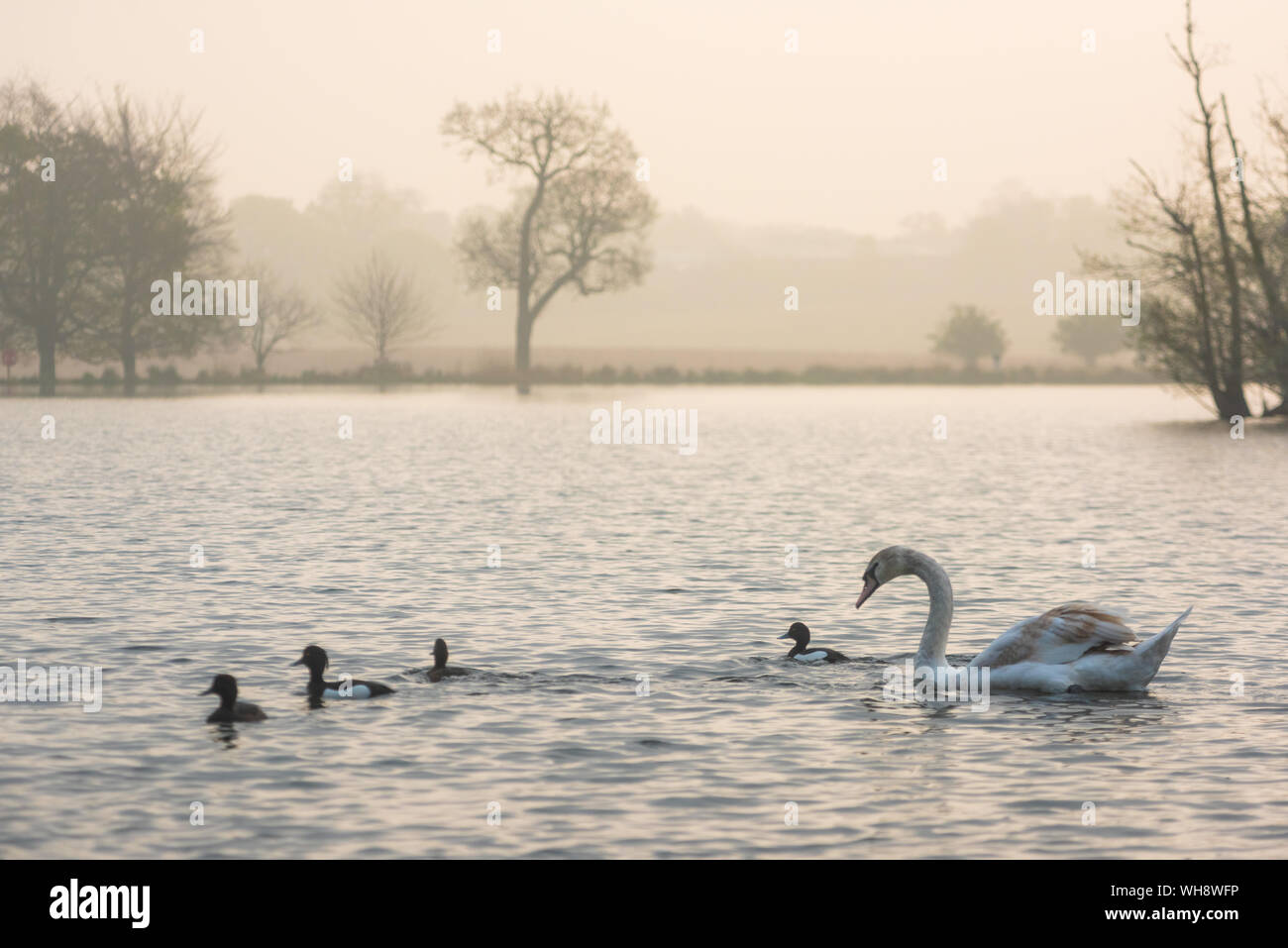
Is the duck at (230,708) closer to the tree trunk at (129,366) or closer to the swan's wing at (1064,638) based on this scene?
the swan's wing at (1064,638)

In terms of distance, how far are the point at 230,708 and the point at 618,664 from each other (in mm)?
3991

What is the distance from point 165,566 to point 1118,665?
13.7 m

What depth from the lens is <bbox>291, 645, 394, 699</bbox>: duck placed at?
1315 cm

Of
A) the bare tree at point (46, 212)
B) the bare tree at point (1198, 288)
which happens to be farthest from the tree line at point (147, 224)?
the bare tree at point (1198, 288)

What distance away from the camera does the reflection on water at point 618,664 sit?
9.66m

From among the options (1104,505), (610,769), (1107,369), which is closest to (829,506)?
(1104,505)

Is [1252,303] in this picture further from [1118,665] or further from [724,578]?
[1118,665]

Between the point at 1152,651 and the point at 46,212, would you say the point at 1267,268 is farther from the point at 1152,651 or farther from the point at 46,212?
the point at 46,212

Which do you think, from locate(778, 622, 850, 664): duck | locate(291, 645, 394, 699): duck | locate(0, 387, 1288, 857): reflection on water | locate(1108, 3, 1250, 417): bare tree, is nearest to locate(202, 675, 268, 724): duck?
locate(0, 387, 1288, 857): reflection on water

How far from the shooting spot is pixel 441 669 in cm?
1409

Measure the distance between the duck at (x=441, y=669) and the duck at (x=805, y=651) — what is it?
3154 mm

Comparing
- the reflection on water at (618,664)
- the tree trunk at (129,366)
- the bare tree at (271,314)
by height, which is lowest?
the reflection on water at (618,664)

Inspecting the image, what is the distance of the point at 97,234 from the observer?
306ft
